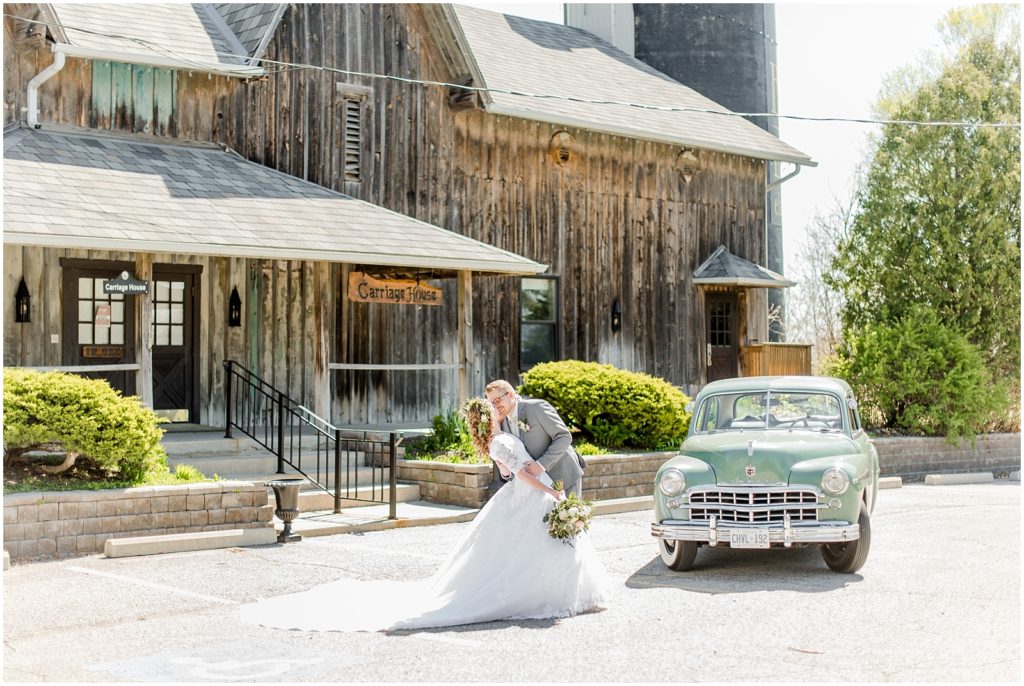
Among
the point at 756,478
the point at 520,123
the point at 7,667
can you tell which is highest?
the point at 520,123

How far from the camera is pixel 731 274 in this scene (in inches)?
916

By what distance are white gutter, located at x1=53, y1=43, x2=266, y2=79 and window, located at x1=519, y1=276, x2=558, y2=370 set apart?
6.18m

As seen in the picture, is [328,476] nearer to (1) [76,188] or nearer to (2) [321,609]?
(1) [76,188]

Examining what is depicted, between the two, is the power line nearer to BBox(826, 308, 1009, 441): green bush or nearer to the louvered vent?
the louvered vent

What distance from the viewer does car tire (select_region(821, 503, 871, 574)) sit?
10.4m

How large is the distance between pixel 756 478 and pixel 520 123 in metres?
12.1

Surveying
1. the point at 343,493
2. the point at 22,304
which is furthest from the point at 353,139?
the point at 343,493

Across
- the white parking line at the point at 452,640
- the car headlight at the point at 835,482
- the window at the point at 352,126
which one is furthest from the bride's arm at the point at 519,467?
the window at the point at 352,126

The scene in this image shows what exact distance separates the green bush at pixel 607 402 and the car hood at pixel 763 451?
535 cm

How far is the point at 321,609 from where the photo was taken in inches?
347

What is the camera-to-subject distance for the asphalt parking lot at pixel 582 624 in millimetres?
7105

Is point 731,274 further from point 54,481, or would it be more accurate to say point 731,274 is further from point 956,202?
point 54,481

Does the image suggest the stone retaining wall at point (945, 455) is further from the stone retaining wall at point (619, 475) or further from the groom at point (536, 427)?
the groom at point (536, 427)

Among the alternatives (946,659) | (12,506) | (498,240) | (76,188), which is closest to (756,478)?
(946,659)
